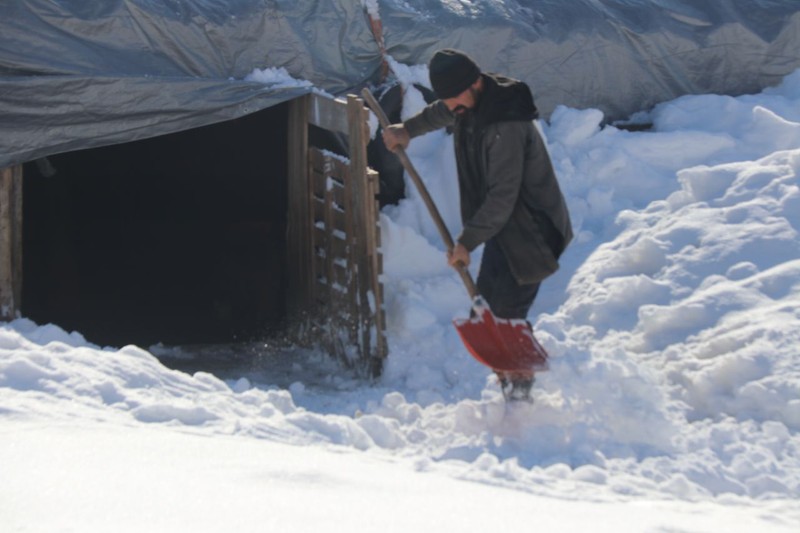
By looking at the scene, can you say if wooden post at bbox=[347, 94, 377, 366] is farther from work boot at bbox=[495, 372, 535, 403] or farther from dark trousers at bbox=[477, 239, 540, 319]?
work boot at bbox=[495, 372, 535, 403]

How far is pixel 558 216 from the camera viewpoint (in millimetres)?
5316

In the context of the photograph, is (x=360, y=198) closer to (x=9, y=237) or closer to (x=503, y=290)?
(x=503, y=290)

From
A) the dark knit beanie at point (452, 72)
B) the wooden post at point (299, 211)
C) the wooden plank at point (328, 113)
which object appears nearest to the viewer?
the dark knit beanie at point (452, 72)

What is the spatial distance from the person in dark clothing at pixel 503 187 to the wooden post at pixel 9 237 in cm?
318

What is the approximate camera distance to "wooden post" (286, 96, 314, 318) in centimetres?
809

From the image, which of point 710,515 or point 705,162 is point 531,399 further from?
point 705,162

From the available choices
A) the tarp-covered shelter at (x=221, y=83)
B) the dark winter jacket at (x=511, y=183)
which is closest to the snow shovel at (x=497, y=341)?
the dark winter jacket at (x=511, y=183)

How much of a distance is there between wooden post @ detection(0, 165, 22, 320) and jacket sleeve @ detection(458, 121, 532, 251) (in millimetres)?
3407

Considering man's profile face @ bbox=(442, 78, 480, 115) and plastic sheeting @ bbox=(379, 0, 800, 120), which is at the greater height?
plastic sheeting @ bbox=(379, 0, 800, 120)

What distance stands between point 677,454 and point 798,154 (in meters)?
3.24

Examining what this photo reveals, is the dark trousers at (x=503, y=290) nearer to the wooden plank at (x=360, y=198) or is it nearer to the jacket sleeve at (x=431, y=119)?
the jacket sleeve at (x=431, y=119)

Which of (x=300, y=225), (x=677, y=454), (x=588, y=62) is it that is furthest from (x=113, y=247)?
(x=677, y=454)

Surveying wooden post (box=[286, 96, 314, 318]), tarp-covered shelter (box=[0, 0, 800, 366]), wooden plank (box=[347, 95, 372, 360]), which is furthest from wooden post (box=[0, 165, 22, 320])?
wooden plank (box=[347, 95, 372, 360])

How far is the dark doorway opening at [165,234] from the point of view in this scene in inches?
394
